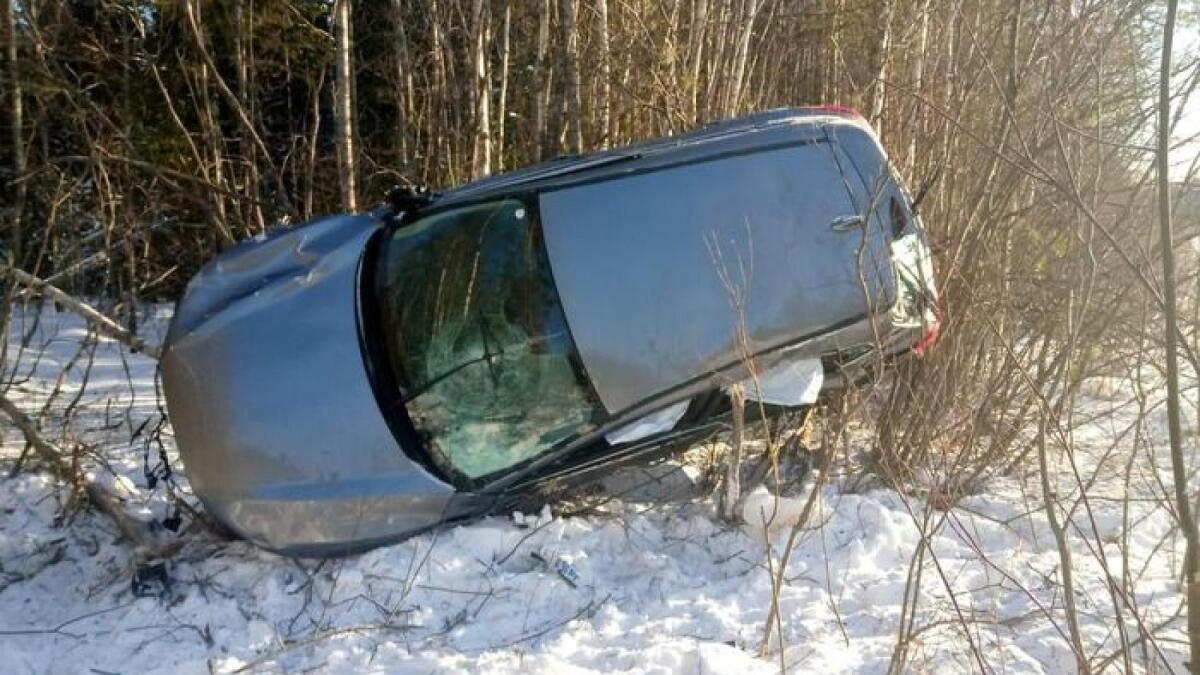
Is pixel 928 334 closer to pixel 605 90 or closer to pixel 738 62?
pixel 738 62

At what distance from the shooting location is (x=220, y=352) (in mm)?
3980

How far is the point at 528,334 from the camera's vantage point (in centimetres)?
406

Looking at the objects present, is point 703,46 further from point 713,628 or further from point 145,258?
point 713,628

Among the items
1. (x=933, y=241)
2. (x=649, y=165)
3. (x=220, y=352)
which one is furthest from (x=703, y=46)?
(x=220, y=352)

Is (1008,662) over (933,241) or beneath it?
beneath

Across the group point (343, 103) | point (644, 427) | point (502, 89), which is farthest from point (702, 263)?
point (502, 89)

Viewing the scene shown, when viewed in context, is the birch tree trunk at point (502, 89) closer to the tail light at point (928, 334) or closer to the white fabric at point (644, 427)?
the white fabric at point (644, 427)

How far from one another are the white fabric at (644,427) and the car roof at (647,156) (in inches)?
41.7

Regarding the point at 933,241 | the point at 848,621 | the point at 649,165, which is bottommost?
the point at 848,621

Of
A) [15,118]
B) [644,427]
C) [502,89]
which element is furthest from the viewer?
[502,89]

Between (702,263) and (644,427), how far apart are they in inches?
28.6

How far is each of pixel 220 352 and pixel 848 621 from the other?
8.99 feet

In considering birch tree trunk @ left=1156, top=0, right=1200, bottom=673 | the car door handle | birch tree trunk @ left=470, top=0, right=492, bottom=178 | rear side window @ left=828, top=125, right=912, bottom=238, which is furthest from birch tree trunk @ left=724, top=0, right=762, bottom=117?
birch tree trunk @ left=1156, top=0, right=1200, bottom=673

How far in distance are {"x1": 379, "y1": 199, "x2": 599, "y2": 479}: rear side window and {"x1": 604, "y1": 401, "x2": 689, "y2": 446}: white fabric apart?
4.8 inches
